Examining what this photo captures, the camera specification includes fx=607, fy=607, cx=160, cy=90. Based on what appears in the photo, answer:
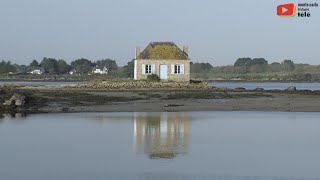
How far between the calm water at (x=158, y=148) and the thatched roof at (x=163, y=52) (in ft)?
88.6

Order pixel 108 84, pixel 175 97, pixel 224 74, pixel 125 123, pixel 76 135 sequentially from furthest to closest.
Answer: pixel 224 74 → pixel 108 84 → pixel 175 97 → pixel 125 123 → pixel 76 135

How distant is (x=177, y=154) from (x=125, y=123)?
9.15 meters

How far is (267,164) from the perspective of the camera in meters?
13.5

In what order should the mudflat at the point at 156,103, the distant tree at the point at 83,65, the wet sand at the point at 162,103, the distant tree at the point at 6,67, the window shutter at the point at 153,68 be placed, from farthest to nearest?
1. the distant tree at the point at 83,65
2. the distant tree at the point at 6,67
3. the window shutter at the point at 153,68
4. the wet sand at the point at 162,103
5. the mudflat at the point at 156,103

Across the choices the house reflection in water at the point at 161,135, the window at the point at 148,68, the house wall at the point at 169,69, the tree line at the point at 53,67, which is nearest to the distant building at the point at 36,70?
the tree line at the point at 53,67

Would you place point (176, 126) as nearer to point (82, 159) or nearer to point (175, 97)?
point (82, 159)

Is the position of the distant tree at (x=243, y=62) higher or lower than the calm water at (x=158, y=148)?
higher

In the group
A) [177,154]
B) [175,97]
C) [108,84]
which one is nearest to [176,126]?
[177,154]

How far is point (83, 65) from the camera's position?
165 metres

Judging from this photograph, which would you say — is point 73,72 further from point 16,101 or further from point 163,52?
point 16,101

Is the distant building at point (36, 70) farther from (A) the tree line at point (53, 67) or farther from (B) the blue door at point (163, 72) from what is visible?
(B) the blue door at point (163, 72)

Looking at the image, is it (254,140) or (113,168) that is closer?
(113,168)

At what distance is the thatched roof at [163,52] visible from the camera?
2096 inches

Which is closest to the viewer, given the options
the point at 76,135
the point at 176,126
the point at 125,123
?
the point at 76,135
